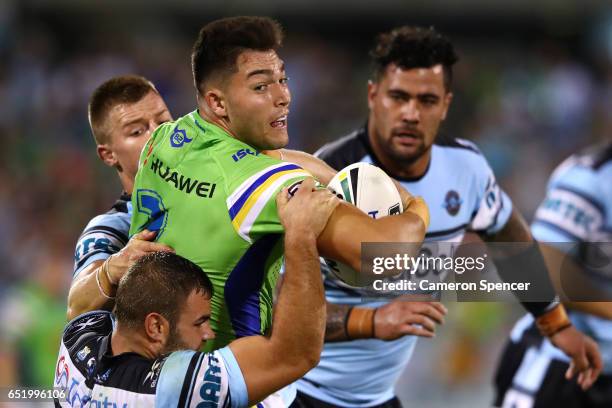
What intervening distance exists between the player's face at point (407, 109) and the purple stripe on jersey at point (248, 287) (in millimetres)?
1798

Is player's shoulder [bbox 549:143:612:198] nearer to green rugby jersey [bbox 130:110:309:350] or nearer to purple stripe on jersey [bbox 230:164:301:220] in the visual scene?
green rugby jersey [bbox 130:110:309:350]

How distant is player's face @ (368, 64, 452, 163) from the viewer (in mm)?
5031

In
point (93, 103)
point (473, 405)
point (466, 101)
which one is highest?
point (466, 101)

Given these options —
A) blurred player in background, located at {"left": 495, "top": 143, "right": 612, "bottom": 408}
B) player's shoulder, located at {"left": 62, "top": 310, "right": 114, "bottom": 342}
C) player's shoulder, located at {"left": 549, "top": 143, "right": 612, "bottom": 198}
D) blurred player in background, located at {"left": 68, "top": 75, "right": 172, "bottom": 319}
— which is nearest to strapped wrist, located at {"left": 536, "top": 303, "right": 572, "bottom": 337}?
blurred player in background, located at {"left": 495, "top": 143, "right": 612, "bottom": 408}

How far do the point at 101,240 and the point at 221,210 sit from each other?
1.01 metres

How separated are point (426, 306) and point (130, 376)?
4.88 feet

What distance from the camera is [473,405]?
8.23 metres

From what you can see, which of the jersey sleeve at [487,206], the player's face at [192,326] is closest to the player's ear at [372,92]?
the jersey sleeve at [487,206]

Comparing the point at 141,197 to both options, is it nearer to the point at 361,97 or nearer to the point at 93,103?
the point at 93,103

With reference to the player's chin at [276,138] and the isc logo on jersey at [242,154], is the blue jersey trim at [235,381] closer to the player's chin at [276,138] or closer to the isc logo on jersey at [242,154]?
the isc logo on jersey at [242,154]

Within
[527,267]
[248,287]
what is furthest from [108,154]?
[527,267]

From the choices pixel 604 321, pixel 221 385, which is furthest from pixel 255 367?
pixel 604 321

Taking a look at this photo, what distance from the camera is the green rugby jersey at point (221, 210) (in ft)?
10.5

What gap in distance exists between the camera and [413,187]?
16.5ft
